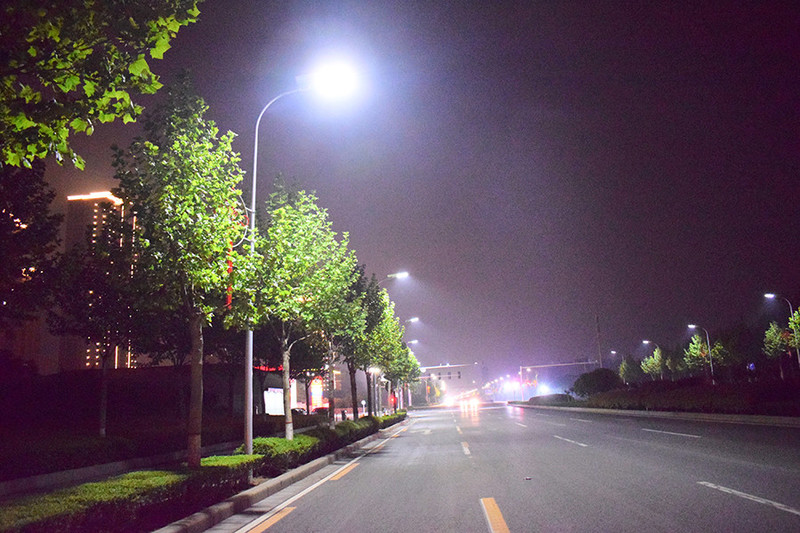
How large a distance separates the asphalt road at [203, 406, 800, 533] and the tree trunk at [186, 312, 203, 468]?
170cm

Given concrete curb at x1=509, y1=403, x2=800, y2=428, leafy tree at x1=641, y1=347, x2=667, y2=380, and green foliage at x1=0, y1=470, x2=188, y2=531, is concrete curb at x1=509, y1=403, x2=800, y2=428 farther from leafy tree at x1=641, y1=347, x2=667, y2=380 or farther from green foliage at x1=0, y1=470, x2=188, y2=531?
leafy tree at x1=641, y1=347, x2=667, y2=380

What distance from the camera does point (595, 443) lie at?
16.9 m

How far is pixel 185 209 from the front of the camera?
1000cm

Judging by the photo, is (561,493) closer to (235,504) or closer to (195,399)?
(235,504)

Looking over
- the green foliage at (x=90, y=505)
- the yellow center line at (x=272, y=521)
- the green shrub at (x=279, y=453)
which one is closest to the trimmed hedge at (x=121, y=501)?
the green foliage at (x=90, y=505)

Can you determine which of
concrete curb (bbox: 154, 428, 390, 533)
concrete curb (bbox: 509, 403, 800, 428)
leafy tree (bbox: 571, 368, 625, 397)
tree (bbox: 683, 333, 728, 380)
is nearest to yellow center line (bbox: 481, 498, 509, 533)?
concrete curb (bbox: 154, 428, 390, 533)

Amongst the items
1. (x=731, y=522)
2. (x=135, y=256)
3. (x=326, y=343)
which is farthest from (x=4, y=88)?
(x=326, y=343)

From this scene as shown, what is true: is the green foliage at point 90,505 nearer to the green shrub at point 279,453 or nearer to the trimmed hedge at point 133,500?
the trimmed hedge at point 133,500

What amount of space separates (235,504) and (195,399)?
7.97 feet

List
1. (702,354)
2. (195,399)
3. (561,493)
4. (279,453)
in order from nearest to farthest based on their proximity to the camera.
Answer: (561,493) < (195,399) < (279,453) < (702,354)

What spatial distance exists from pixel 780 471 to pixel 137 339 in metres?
29.2

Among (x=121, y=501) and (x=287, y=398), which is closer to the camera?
(x=121, y=501)

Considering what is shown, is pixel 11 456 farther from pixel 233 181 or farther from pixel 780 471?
pixel 780 471

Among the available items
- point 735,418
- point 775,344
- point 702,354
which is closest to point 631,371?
point 702,354
